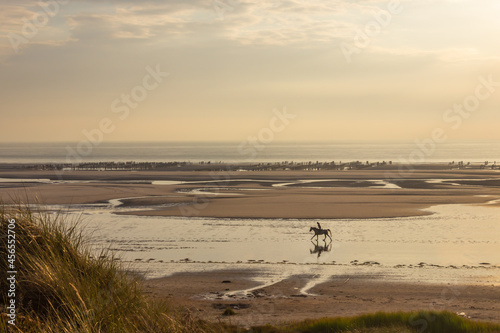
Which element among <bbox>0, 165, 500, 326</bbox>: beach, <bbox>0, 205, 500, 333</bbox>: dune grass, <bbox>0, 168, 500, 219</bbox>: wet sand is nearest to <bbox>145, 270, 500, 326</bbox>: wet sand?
<bbox>0, 165, 500, 326</bbox>: beach

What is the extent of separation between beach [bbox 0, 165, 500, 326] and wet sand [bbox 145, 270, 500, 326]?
0.03 meters

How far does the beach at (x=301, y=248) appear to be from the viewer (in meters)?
14.1

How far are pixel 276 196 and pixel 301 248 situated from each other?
1805 centimetres

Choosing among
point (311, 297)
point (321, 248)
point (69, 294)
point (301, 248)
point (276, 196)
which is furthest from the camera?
point (276, 196)

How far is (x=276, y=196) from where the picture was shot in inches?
1545

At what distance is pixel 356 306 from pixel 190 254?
8.19 meters

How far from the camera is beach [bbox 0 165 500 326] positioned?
14.1 metres

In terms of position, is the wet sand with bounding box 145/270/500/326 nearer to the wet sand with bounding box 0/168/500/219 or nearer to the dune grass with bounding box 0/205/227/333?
the dune grass with bounding box 0/205/227/333

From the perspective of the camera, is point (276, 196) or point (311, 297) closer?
point (311, 297)

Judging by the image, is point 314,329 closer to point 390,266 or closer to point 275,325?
point 275,325

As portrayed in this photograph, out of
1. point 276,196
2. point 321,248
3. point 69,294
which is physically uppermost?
point 69,294

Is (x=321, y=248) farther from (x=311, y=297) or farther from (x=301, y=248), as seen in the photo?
(x=311, y=297)

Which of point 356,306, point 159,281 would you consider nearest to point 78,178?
point 159,281

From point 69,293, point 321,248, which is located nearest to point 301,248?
point 321,248
